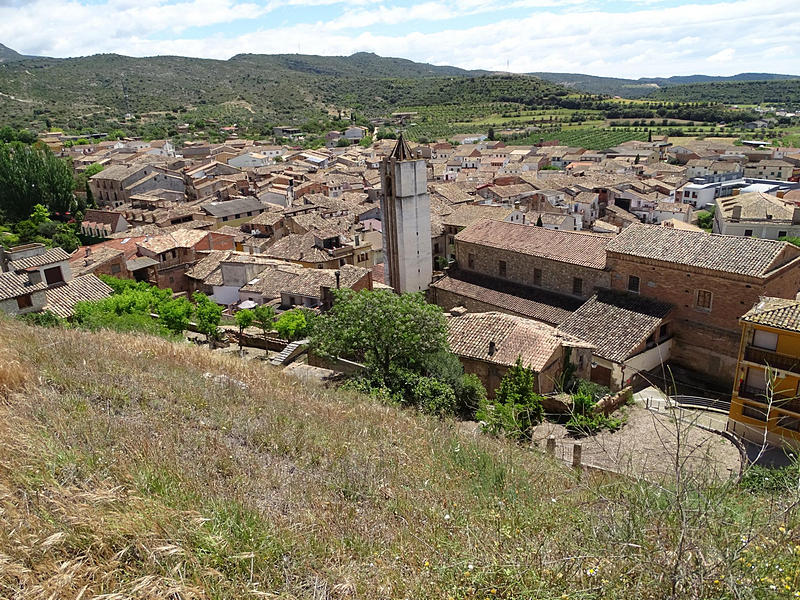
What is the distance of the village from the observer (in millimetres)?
16672

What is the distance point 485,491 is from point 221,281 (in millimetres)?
26534

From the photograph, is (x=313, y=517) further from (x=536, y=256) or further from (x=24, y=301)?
(x=536, y=256)

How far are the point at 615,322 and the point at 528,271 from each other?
219 inches

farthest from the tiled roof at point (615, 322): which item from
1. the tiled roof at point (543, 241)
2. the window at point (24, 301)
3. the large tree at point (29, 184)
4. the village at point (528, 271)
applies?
the large tree at point (29, 184)

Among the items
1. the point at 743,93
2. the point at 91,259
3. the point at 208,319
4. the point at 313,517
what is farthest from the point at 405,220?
the point at 743,93

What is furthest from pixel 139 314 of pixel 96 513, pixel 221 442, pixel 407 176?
pixel 96 513

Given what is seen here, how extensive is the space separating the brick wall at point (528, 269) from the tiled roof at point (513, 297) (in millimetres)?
386

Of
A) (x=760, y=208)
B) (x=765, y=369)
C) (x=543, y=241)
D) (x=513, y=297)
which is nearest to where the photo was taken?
(x=765, y=369)

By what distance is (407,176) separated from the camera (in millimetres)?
25438

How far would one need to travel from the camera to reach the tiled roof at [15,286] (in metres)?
19.4

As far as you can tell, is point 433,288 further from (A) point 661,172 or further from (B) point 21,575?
(A) point 661,172

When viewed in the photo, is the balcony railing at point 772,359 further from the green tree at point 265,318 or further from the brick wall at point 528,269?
the green tree at point 265,318

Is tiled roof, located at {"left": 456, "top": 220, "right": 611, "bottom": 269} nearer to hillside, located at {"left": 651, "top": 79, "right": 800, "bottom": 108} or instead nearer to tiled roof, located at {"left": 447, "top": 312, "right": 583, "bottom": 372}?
tiled roof, located at {"left": 447, "top": 312, "right": 583, "bottom": 372}

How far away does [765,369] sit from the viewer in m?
14.0
